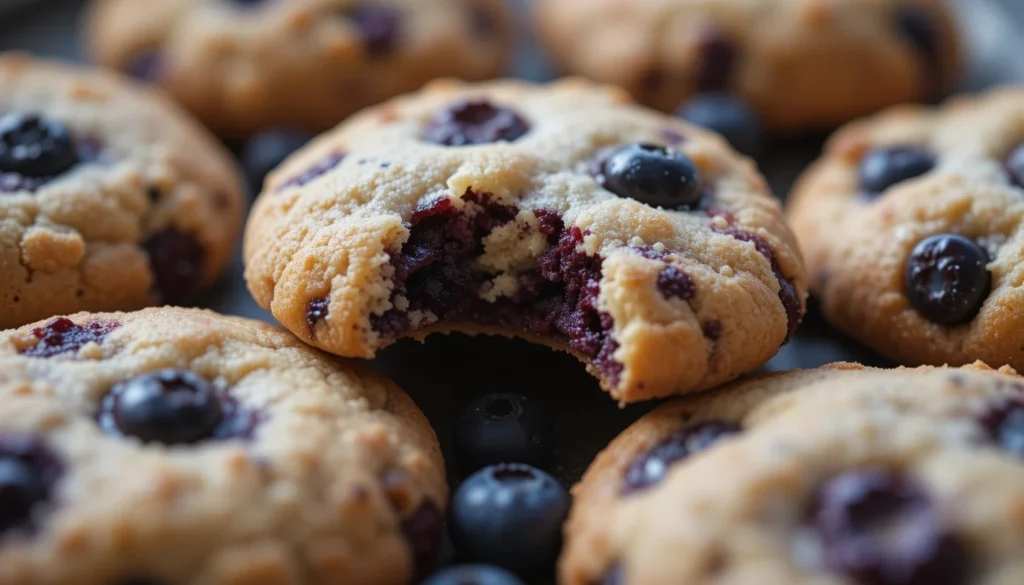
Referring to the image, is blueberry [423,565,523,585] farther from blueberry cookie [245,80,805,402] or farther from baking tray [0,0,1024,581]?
blueberry cookie [245,80,805,402]

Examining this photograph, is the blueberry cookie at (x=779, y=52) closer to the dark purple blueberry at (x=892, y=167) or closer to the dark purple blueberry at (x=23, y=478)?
the dark purple blueberry at (x=892, y=167)

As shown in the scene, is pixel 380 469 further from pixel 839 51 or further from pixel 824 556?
pixel 839 51

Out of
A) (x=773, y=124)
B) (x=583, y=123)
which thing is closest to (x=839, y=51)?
(x=773, y=124)

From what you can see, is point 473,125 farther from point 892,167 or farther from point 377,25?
point 892,167

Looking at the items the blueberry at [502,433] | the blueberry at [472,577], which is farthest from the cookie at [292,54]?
the blueberry at [472,577]

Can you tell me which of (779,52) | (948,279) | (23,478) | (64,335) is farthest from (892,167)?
(23,478)

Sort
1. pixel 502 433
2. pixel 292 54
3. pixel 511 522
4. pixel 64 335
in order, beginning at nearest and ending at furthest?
1. pixel 511 522
2. pixel 64 335
3. pixel 502 433
4. pixel 292 54
